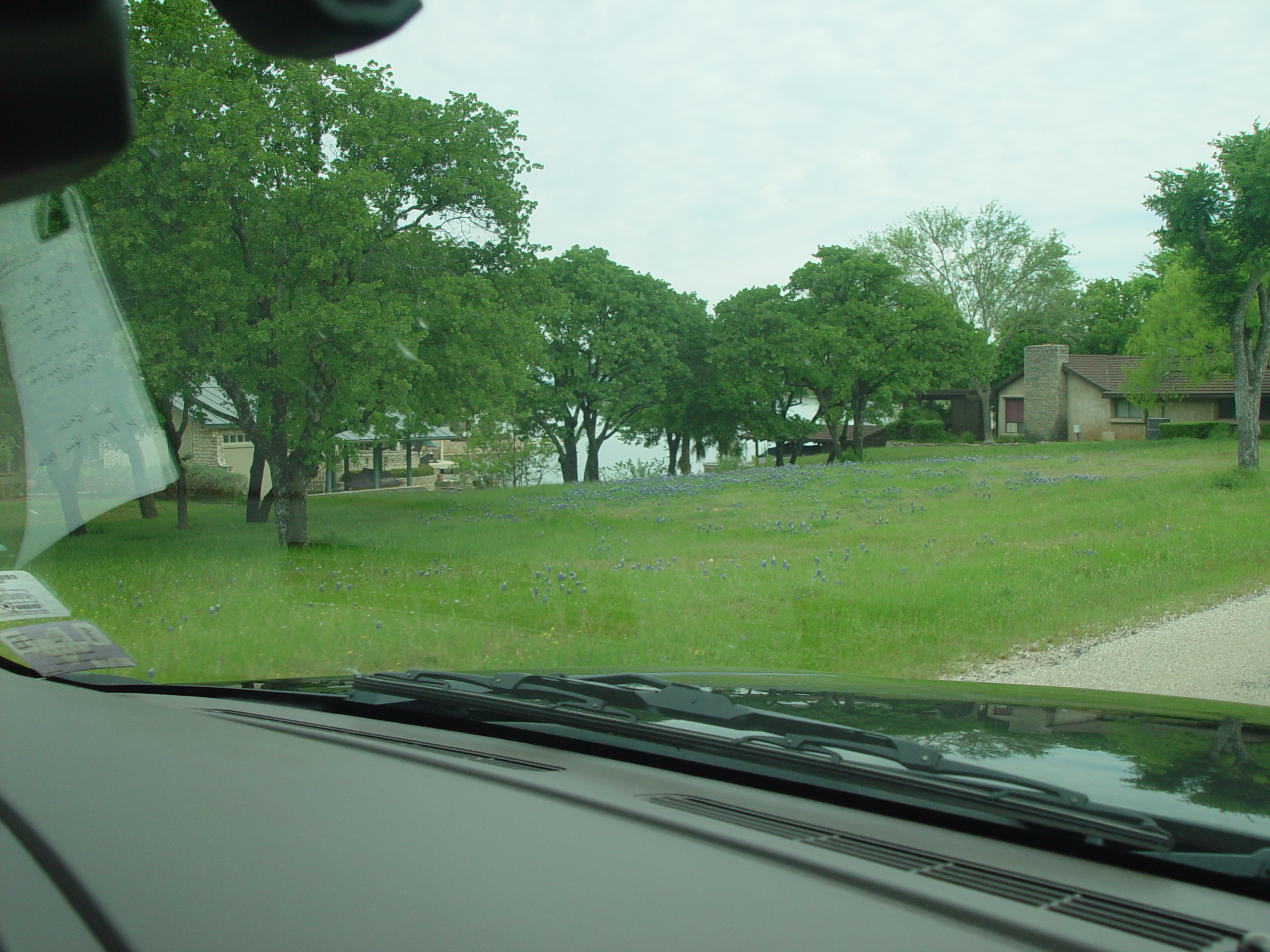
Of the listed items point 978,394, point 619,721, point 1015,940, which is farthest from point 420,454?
point 978,394

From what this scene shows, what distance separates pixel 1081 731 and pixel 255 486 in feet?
35.0

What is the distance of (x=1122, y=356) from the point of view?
3525cm

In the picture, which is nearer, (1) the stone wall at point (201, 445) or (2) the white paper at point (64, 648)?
(2) the white paper at point (64, 648)

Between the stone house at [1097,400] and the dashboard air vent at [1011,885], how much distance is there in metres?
22.7

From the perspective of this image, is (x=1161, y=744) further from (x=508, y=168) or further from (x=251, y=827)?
(x=508, y=168)

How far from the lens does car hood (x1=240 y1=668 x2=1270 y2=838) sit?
5.59ft

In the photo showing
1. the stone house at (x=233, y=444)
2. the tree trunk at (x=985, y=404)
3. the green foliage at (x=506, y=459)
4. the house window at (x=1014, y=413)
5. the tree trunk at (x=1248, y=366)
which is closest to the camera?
the stone house at (x=233, y=444)

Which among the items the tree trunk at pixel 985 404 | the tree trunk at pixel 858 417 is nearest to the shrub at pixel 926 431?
the tree trunk at pixel 985 404

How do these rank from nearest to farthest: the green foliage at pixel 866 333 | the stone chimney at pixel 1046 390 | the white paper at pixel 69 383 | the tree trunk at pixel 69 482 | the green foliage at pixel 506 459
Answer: the white paper at pixel 69 383 → the tree trunk at pixel 69 482 → the green foliage at pixel 506 459 → the green foliage at pixel 866 333 → the stone chimney at pixel 1046 390

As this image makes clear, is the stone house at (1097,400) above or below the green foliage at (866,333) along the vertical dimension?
below

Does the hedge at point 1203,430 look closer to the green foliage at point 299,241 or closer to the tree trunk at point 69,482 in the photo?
the green foliage at point 299,241

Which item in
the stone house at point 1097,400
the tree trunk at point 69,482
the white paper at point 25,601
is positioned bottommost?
the white paper at point 25,601

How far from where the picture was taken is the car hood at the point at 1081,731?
1.71m

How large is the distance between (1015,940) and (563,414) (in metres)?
29.6
